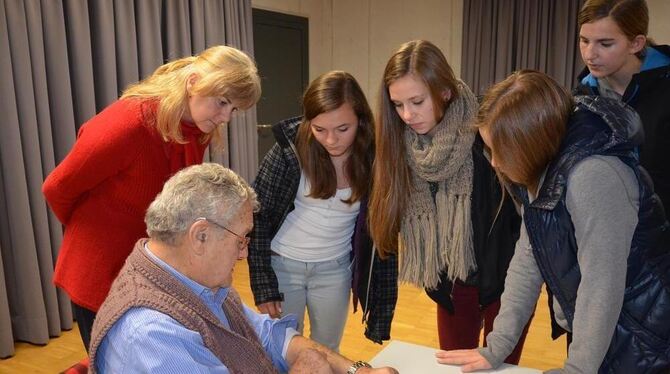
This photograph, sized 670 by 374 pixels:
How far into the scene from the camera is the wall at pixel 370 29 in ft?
17.0

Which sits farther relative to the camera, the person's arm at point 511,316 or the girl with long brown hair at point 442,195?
the girl with long brown hair at point 442,195

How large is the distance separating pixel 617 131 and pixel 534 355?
6.90ft

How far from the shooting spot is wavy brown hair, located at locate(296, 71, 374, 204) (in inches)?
65.8

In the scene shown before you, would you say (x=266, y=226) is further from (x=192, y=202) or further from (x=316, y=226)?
(x=192, y=202)

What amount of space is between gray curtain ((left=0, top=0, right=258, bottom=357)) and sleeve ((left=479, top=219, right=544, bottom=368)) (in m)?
2.47

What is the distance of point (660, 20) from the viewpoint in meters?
4.38

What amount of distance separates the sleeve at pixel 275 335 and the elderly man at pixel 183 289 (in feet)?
0.56

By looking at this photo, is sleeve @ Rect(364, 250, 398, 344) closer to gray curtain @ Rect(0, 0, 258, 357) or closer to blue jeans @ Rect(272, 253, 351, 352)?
blue jeans @ Rect(272, 253, 351, 352)

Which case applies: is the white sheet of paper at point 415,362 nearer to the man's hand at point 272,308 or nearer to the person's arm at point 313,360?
the person's arm at point 313,360

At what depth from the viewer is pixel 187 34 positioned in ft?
12.6

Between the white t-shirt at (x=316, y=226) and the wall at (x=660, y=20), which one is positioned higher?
the wall at (x=660, y=20)

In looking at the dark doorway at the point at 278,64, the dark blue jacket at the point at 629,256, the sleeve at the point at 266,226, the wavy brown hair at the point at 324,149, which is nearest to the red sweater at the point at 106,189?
the sleeve at the point at 266,226

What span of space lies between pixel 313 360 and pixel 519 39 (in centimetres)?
414

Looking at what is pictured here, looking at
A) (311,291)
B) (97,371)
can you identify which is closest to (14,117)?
(311,291)
